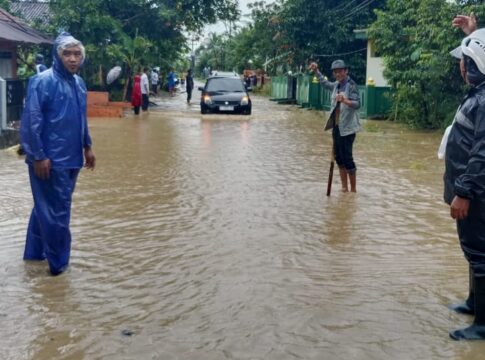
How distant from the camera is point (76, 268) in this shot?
228 inches

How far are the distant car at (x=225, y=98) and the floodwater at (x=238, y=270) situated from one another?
12785 mm

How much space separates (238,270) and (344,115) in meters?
3.83

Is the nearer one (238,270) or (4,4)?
(238,270)

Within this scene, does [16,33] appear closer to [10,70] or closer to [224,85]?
[10,70]

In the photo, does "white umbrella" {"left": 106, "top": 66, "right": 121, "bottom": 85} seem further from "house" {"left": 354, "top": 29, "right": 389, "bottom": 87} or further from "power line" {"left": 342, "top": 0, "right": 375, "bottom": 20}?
"power line" {"left": 342, "top": 0, "right": 375, "bottom": 20}

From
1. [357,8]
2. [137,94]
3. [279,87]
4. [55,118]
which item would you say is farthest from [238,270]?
[279,87]

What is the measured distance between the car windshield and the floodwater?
13745 millimetres

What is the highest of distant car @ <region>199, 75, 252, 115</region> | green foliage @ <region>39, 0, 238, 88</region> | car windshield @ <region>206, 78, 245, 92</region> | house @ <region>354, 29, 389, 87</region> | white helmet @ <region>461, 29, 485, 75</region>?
green foliage @ <region>39, 0, 238, 88</region>

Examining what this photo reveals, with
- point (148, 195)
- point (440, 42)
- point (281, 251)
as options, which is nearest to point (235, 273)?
point (281, 251)

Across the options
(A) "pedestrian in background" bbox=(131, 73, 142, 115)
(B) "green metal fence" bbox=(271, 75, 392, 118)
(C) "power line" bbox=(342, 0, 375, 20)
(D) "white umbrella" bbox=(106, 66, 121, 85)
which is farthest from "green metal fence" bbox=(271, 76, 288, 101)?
(A) "pedestrian in background" bbox=(131, 73, 142, 115)

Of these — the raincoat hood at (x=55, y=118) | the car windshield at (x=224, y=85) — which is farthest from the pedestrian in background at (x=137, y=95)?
the raincoat hood at (x=55, y=118)

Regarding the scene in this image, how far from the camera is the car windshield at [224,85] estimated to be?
82.1 ft

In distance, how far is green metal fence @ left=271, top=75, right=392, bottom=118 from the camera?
76.0 feet

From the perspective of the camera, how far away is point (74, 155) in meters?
5.62
